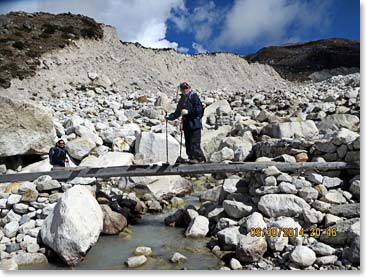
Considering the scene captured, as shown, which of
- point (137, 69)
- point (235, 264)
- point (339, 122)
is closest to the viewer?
point (235, 264)

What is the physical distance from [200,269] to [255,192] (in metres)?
1.43

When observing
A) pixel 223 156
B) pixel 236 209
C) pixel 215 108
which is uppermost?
pixel 215 108

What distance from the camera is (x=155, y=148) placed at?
8.61m

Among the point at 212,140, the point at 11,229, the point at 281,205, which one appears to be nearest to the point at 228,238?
the point at 281,205

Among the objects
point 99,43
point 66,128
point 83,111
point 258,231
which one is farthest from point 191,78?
point 258,231

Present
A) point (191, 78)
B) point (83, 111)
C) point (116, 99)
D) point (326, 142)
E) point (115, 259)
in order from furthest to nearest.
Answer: point (191, 78) < point (116, 99) < point (83, 111) < point (326, 142) < point (115, 259)

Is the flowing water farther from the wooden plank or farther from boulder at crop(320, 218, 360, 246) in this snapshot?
boulder at crop(320, 218, 360, 246)

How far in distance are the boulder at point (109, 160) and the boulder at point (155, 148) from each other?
1.67ft

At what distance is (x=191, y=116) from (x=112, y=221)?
5.92 feet

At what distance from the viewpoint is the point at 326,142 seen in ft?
18.6

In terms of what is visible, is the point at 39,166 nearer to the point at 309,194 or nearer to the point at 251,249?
the point at 251,249

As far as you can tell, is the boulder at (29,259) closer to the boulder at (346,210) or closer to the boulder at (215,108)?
the boulder at (346,210)

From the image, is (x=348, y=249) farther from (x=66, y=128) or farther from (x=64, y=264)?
(x=66, y=128)

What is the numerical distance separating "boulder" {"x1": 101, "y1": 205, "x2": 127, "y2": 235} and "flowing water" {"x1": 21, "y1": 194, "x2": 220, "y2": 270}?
0.09m
